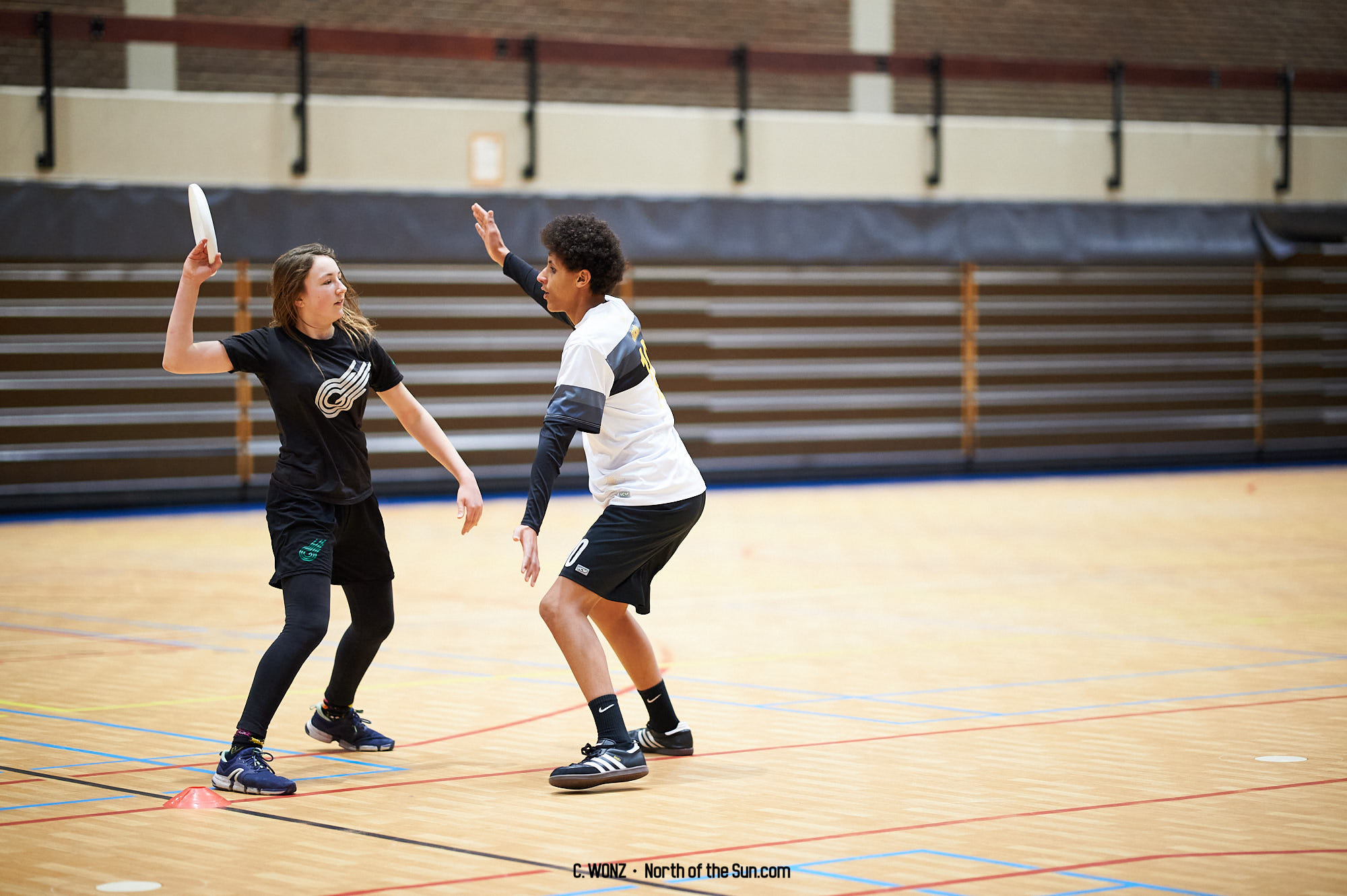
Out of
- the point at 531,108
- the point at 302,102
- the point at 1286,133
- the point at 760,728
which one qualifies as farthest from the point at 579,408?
the point at 1286,133

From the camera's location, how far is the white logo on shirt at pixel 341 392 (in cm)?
465

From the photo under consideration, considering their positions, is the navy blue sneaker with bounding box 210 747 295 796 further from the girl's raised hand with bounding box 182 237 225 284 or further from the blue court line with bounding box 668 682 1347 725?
the blue court line with bounding box 668 682 1347 725

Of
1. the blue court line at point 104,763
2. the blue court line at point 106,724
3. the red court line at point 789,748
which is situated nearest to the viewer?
the red court line at point 789,748

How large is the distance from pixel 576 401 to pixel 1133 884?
1.95m

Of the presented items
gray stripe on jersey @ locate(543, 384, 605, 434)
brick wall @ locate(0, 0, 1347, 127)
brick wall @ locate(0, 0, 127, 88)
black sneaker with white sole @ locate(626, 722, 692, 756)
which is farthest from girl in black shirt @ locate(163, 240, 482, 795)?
brick wall @ locate(0, 0, 1347, 127)

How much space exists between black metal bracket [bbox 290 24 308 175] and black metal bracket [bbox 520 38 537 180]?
2.04 metres

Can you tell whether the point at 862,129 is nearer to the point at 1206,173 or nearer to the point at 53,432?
the point at 1206,173

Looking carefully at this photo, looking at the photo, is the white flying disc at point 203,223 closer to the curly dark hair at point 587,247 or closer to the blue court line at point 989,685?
the curly dark hair at point 587,247

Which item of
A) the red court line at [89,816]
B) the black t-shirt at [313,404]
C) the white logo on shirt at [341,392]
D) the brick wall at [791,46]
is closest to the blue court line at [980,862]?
the red court line at [89,816]

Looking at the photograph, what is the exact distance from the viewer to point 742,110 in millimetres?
15656

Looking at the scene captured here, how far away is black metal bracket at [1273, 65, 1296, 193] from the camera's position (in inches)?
681

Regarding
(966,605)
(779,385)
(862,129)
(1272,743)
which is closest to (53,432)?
(779,385)

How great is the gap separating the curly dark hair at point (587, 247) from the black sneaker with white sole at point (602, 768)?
1355mm

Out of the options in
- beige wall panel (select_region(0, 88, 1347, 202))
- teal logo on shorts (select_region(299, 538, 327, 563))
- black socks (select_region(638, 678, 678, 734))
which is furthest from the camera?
beige wall panel (select_region(0, 88, 1347, 202))
